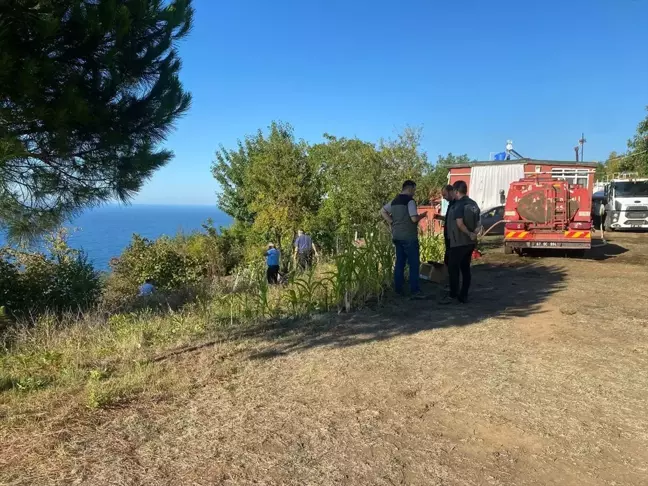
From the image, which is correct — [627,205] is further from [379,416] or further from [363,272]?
[379,416]

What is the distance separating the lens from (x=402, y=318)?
5996 millimetres

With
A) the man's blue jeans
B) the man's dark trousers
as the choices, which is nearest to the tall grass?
the man's blue jeans

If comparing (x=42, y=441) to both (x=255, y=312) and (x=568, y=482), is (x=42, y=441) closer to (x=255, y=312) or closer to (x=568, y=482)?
(x=568, y=482)

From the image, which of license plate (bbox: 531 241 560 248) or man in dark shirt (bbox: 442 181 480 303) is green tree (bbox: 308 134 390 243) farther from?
man in dark shirt (bbox: 442 181 480 303)

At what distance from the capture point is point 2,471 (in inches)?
102

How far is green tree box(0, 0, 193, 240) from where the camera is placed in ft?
17.6

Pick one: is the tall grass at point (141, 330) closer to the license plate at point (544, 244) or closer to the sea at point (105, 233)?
the sea at point (105, 233)

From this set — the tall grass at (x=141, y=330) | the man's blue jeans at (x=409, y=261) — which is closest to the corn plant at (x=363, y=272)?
the tall grass at (x=141, y=330)

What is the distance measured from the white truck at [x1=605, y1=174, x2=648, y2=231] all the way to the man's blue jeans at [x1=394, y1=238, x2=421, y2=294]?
1564 cm

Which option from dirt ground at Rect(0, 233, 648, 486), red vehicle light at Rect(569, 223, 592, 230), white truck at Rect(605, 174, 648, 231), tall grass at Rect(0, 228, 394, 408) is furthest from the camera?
white truck at Rect(605, 174, 648, 231)

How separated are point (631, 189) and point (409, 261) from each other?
1672 cm

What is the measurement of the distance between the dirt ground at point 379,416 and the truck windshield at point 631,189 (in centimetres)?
1645

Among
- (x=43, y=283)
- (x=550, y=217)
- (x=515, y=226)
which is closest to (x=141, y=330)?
(x=43, y=283)

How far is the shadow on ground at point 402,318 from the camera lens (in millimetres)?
5082
